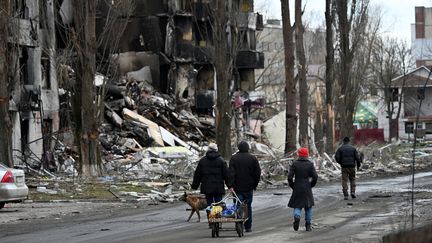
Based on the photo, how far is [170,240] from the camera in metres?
15.1

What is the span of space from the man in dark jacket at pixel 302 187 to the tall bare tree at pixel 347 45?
107ft

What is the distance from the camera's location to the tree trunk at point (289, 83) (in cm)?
4088

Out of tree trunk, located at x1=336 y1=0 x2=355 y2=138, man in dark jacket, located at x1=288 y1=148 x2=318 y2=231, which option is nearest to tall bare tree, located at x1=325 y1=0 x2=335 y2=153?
tree trunk, located at x1=336 y1=0 x2=355 y2=138

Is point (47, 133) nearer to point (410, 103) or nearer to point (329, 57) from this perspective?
point (329, 57)

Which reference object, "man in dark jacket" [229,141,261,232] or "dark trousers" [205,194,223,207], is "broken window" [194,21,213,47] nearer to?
"dark trousers" [205,194,223,207]

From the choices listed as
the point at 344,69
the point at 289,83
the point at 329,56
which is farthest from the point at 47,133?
the point at 344,69

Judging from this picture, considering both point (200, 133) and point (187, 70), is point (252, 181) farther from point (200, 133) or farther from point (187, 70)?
point (187, 70)

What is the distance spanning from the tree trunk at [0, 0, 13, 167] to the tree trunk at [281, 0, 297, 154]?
1539 centimetres

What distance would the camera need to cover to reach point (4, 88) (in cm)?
2842

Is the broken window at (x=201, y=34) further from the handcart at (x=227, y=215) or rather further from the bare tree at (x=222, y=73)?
the handcart at (x=227, y=215)

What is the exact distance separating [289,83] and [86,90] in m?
12.9

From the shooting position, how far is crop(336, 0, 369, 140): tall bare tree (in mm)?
48312

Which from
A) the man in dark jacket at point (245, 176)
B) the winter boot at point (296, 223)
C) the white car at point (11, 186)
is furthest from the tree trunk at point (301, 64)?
the man in dark jacket at point (245, 176)

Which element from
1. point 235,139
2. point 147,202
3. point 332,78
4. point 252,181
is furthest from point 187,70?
point 252,181
